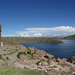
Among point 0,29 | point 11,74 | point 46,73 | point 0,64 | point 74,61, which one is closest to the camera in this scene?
point 11,74

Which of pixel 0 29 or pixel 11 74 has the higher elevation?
pixel 0 29

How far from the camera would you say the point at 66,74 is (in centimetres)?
1888

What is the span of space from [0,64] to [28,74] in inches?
356

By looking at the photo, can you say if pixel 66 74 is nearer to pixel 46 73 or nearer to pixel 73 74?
pixel 73 74

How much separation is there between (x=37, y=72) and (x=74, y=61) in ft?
55.5

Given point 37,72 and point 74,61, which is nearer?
point 37,72

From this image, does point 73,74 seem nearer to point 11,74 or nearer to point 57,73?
point 57,73

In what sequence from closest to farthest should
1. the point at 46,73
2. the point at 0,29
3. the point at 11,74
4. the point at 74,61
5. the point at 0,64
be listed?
the point at 11,74 < the point at 46,73 < the point at 0,64 < the point at 74,61 < the point at 0,29

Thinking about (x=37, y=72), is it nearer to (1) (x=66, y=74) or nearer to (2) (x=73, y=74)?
(1) (x=66, y=74)

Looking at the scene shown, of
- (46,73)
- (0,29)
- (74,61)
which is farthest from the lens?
(0,29)

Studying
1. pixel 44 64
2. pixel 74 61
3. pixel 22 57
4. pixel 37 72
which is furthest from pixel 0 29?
pixel 74 61

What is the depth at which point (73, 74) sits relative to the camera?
19031 mm

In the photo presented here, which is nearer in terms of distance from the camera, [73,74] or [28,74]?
[28,74]

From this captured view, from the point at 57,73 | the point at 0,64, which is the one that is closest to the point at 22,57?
the point at 0,64
